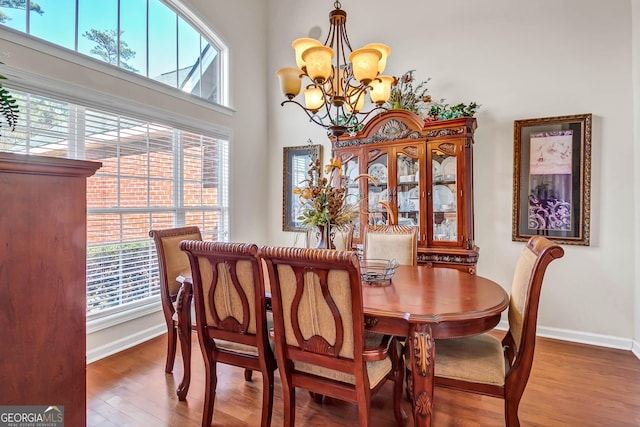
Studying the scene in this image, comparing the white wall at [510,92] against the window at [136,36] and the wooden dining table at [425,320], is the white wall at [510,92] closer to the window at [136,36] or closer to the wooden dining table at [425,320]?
the window at [136,36]

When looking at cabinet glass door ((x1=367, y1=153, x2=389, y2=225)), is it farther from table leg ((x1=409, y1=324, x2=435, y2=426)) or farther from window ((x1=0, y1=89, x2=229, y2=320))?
table leg ((x1=409, y1=324, x2=435, y2=426))

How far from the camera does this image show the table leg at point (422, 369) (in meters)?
1.45

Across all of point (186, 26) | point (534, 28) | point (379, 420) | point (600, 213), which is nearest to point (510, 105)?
point (534, 28)

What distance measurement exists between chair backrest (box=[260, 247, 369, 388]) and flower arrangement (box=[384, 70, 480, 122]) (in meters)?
2.44

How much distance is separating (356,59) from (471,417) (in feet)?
7.59

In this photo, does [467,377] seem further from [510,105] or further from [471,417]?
[510,105]

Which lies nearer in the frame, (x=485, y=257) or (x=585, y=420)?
(x=585, y=420)

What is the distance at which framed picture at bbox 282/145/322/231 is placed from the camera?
14.5ft

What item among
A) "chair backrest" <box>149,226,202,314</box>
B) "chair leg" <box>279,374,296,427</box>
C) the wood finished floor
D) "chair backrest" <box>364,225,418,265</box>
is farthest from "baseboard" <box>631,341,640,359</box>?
"chair backrest" <box>149,226,202,314</box>

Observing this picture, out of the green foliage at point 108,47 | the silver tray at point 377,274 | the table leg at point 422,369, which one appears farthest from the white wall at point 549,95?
the green foliage at point 108,47

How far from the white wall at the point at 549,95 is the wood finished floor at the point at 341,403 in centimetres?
62

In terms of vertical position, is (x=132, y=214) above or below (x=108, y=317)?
above

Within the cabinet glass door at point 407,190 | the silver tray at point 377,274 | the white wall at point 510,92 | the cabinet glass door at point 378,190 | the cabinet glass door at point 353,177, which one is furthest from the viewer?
the cabinet glass door at point 353,177

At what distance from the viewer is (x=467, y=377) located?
1.57 m
